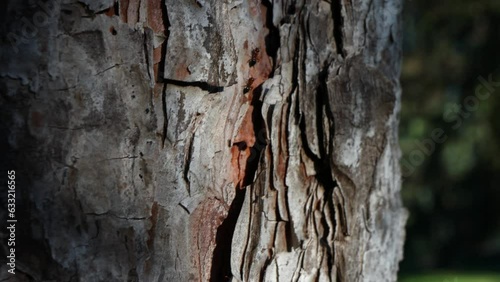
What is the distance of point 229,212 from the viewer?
38.2 inches

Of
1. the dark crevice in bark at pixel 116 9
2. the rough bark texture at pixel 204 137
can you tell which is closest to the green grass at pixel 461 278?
the rough bark texture at pixel 204 137

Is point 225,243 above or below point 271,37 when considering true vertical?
below

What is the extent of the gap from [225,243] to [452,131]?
497 cm

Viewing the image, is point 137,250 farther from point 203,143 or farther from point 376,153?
point 376,153

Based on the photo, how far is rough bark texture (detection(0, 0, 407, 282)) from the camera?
2.58ft

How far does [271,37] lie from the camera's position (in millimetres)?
985

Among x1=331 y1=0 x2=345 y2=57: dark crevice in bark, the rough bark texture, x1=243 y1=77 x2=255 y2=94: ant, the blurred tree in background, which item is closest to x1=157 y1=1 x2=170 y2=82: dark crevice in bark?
the rough bark texture

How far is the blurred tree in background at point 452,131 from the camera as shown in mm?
5477

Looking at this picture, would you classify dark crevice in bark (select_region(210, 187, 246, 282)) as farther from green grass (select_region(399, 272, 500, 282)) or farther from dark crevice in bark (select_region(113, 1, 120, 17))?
green grass (select_region(399, 272, 500, 282))

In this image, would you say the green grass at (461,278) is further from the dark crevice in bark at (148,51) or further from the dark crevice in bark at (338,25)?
the dark crevice in bark at (148,51)

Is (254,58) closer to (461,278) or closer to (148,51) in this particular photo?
(148,51)

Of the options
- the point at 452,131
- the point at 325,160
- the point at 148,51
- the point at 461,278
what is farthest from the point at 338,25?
the point at 452,131

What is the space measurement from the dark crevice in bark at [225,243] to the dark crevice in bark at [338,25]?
0.27m

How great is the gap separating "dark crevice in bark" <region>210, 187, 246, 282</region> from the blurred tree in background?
4.41 meters
